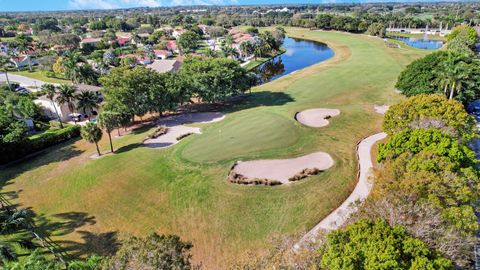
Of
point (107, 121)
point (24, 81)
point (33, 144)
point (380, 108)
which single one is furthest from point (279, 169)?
point (24, 81)

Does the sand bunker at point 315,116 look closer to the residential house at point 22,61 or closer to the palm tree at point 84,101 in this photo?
the palm tree at point 84,101

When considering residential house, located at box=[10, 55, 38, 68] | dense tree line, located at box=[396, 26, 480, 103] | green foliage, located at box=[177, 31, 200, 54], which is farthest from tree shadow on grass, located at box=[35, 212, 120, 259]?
green foliage, located at box=[177, 31, 200, 54]

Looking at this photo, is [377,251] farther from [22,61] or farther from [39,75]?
[22,61]

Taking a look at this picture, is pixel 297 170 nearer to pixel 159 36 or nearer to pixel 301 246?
pixel 301 246

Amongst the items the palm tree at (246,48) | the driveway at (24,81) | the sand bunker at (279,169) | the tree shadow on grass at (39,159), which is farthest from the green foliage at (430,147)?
the driveway at (24,81)

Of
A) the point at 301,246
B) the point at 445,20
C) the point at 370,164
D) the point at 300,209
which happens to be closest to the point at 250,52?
the point at 370,164

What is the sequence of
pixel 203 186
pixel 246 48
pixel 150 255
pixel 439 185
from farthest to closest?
pixel 246 48 < pixel 203 186 < pixel 439 185 < pixel 150 255

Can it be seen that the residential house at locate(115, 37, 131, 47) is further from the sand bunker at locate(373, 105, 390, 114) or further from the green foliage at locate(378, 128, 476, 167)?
the green foliage at locate(378, 128, 476, 167)
